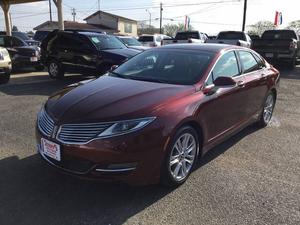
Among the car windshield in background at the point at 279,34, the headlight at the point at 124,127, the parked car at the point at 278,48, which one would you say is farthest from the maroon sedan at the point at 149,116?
the car windshield in background at the point at 279,34

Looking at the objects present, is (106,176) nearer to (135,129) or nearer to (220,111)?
(135,129)

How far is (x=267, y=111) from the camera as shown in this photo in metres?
6.85

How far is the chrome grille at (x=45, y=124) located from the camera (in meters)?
3.86

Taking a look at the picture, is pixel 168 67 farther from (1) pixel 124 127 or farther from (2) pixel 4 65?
(2) pixel 4 65

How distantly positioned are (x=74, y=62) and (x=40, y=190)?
8492mm

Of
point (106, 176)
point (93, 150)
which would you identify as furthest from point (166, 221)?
point (93, 150)

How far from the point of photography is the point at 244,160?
5.09 m

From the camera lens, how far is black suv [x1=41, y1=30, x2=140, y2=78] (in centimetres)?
1136

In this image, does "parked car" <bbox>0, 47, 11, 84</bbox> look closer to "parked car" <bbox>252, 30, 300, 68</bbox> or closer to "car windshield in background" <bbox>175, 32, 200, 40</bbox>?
"parked car" <bbox>252, 30, 300, 68</bbox>

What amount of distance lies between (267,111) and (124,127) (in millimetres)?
4079

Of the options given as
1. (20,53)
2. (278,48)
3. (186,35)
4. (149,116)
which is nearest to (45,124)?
(149,116)

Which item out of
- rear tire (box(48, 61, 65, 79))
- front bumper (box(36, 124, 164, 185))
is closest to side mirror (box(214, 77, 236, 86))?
front bumper (box(36, 124, 164, 185))

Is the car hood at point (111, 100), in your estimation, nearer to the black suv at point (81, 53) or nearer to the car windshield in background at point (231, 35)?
the black suv at point (81, 53)

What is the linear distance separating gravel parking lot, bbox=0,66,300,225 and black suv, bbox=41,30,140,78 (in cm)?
583
